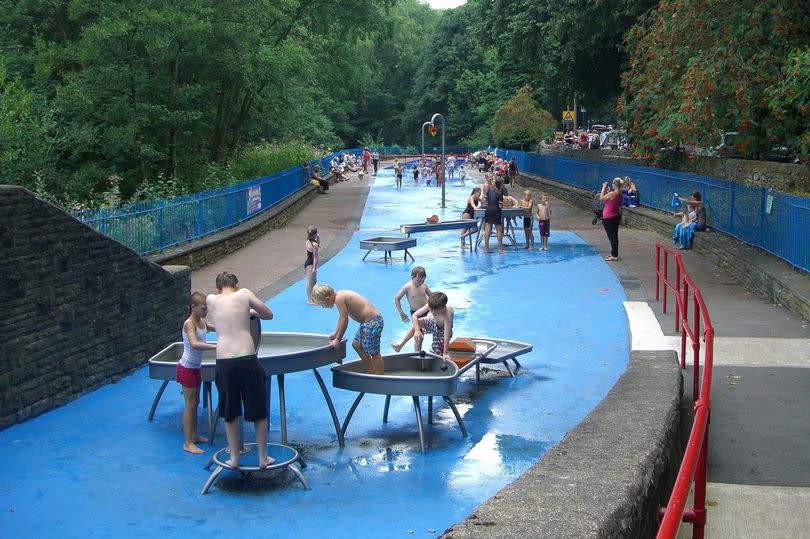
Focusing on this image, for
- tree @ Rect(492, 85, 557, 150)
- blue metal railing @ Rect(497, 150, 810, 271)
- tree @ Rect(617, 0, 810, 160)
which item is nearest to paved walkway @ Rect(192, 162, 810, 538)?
blue metal railing @ Rect(497, 150, 810, 271)

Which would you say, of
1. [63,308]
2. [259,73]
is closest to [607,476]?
[63,308]

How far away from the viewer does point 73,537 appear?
730 cm

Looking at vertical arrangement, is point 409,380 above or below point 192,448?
above

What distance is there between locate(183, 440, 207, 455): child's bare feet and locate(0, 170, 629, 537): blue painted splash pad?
0.35ft

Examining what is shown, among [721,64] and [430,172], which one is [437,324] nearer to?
[721,64]

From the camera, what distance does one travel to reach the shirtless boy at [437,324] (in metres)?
10.4

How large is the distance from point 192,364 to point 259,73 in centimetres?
2414

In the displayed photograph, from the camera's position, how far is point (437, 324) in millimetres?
10570

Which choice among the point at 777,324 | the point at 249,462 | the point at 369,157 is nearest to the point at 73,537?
the point at 249,462

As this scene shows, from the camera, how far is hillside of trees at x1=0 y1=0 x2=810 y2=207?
59.6ft

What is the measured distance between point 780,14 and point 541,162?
101 ft

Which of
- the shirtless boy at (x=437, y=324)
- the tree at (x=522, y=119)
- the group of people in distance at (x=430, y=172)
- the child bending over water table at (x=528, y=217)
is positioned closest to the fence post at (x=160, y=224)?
the shirtless boy at (x=437, y=324)

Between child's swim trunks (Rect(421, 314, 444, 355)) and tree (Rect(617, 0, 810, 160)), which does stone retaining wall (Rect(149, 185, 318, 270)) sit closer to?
child's swim trunks (Rect(421, 314, 444, 355))

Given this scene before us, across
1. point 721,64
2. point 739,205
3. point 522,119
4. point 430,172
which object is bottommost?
point 430,172
